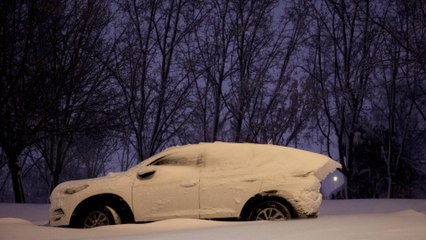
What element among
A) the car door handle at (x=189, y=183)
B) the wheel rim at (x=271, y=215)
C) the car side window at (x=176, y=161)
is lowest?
the wheel rim at (x=271, y=215)

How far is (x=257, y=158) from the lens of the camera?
960 cm

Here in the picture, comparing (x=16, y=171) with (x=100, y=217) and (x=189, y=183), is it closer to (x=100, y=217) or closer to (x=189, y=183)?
(x=100, y=217)

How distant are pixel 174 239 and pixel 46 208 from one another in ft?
35.5

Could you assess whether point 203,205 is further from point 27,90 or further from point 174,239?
point 27,90

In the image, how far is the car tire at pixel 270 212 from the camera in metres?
8.85

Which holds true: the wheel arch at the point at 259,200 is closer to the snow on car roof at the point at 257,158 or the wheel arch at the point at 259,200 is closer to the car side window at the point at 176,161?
the snow on car roof at the point at 257,158

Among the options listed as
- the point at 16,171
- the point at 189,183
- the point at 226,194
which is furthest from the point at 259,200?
the point at 16,171

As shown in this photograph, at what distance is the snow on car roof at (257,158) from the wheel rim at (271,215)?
72 centimetres

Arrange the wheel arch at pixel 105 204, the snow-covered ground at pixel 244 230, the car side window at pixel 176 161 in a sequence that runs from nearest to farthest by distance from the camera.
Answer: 1. the snow-covered ground at pixel 244 230
2. the wheel arch at pixel 105 204
3. the car side window at pixel 176 161

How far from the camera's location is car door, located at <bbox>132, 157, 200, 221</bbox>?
9.11 meters

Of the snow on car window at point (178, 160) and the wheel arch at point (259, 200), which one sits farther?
the snow on car window at point (178, 160)

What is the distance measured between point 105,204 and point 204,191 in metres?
1.83

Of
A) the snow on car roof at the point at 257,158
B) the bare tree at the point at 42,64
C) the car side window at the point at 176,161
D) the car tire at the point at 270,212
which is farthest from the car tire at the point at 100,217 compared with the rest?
the bare tree at the point at 42,64

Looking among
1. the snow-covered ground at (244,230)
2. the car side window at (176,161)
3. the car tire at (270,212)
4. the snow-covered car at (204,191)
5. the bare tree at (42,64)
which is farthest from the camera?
the bare tree at (42,64)
